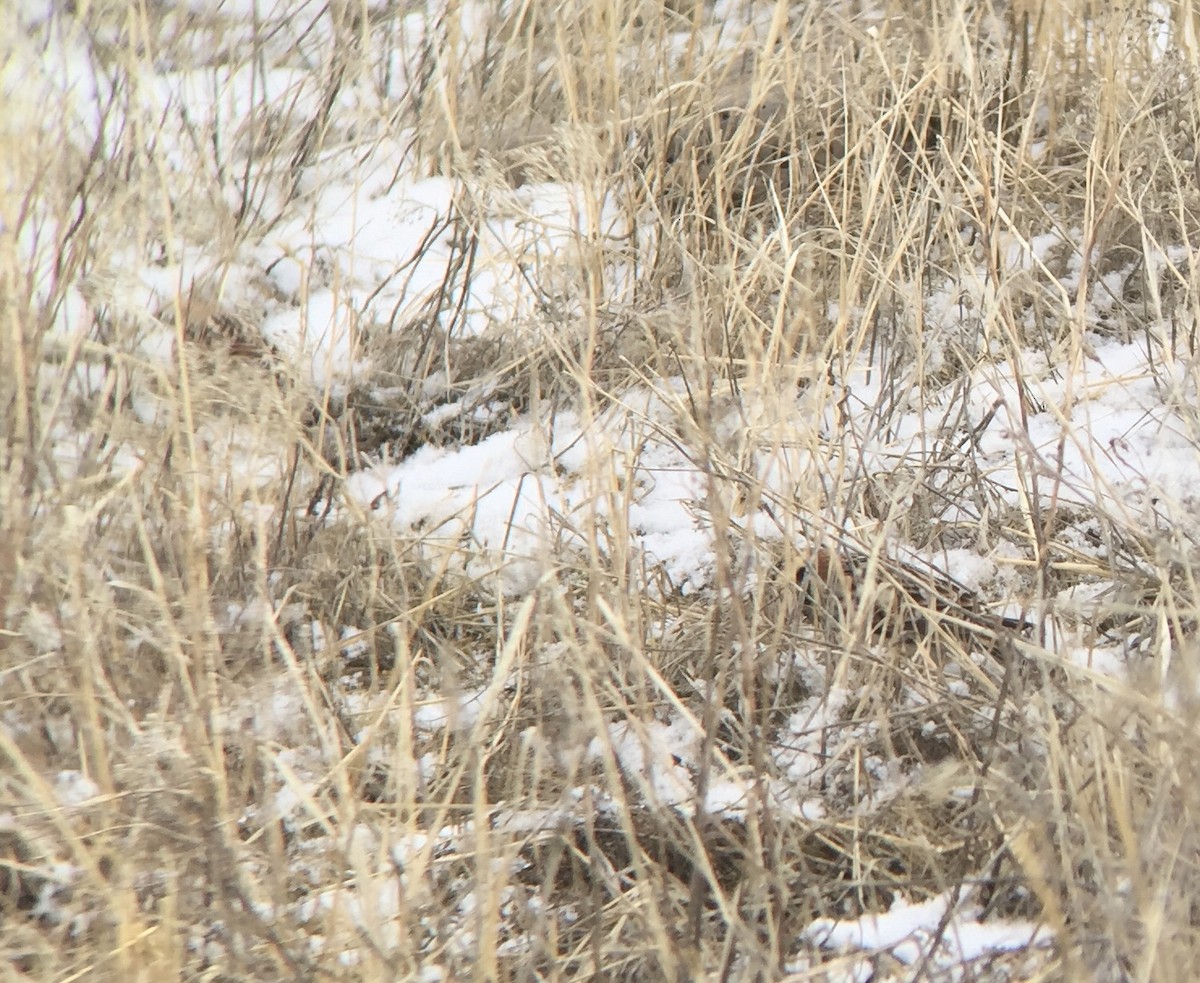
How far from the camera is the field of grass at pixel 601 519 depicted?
1.08 metres

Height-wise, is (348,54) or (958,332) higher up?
(348,54)

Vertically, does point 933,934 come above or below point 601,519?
below

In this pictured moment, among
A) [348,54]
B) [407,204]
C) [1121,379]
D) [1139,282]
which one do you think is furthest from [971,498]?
[348,54]

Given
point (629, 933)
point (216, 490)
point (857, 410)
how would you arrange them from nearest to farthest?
point (629, 933) < point (216, 490) < point (857, 410)

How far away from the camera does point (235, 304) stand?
2166 millimetres

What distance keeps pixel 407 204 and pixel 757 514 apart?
1104 mm

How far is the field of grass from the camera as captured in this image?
3.56 feet

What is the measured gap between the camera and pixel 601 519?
1.67 meters

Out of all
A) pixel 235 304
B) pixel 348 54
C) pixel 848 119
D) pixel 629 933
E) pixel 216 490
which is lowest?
pixel 629 933

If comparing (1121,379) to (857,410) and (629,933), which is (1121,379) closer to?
(857,410)

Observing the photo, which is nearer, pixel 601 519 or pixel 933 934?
pixel 933 934

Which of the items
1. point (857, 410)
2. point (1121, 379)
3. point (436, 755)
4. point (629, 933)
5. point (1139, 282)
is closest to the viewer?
point (629, 933)

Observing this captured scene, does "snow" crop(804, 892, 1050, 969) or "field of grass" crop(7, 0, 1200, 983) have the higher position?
"field of grass" crop(7, 0, 1200, 983)

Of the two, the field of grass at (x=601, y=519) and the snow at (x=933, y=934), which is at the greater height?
the field of grass at (x=601, y=519)
